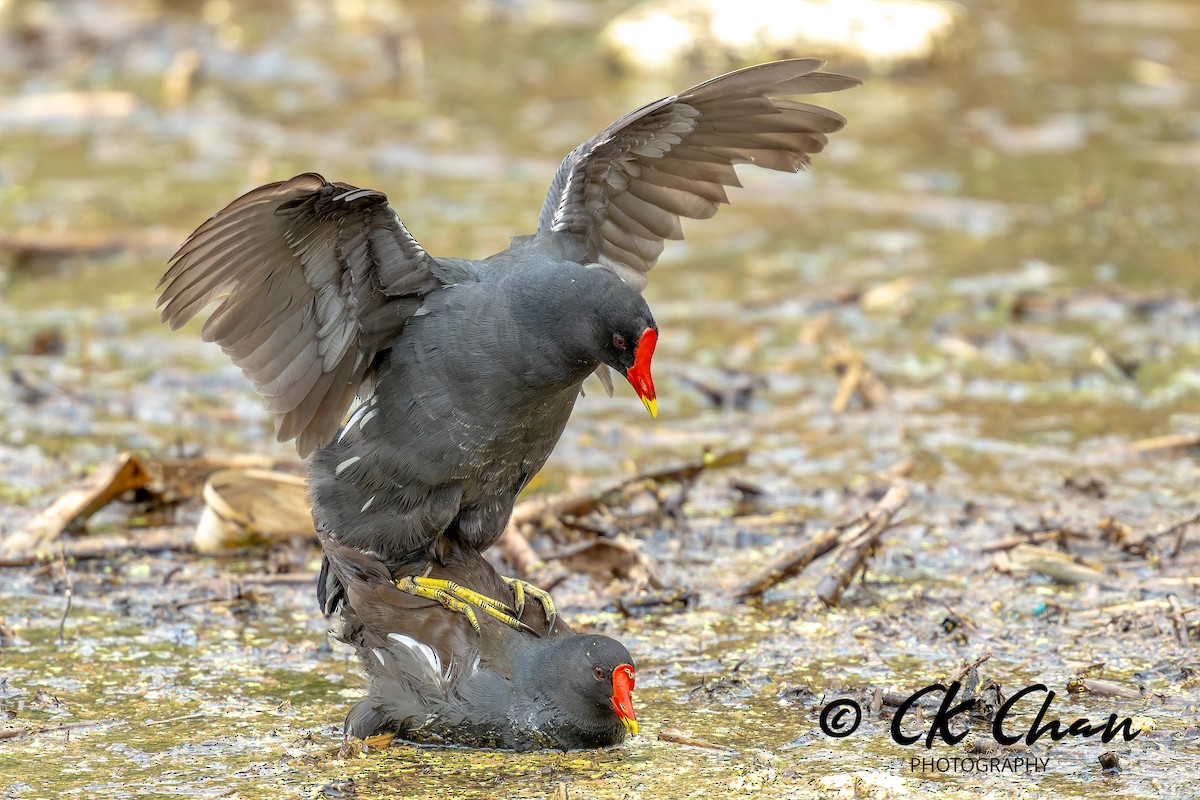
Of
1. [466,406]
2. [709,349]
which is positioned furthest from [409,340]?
[709,349]

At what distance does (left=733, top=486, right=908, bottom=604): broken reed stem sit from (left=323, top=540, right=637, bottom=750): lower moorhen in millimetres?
1006

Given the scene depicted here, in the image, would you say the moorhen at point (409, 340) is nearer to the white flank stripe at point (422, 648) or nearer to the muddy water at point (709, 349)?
the white flank stripe at point (422, 648)

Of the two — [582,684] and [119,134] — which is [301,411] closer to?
[582,684]

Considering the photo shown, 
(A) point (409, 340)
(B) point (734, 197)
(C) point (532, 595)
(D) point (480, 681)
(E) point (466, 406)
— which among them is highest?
(B) point (734, 197)

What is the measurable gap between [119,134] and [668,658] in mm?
7981

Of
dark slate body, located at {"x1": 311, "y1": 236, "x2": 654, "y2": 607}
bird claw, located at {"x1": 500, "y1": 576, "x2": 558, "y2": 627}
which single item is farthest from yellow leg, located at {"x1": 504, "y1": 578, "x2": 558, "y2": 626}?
dark slate body, located at {"x1": 311, "y1": 236, "x2": 654, "y2": 607}

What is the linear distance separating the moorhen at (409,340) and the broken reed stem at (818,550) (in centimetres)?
84

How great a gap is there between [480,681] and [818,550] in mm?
1492

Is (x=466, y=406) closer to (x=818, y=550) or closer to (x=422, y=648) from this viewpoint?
(x=422, y=648)

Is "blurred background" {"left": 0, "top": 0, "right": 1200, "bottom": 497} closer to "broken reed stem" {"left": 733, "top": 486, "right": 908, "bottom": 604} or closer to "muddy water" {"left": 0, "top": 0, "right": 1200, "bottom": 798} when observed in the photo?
"muddy water" {"left": 0, "top": 0, "right": 1200, "bottom": 798}

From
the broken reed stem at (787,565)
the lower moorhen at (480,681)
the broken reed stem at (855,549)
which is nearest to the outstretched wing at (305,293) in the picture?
the lower moorhen at (480,681)

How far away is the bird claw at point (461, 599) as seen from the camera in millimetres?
4359

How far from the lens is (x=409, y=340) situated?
4547mm

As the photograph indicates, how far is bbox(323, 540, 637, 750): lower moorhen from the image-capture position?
4.01 m
